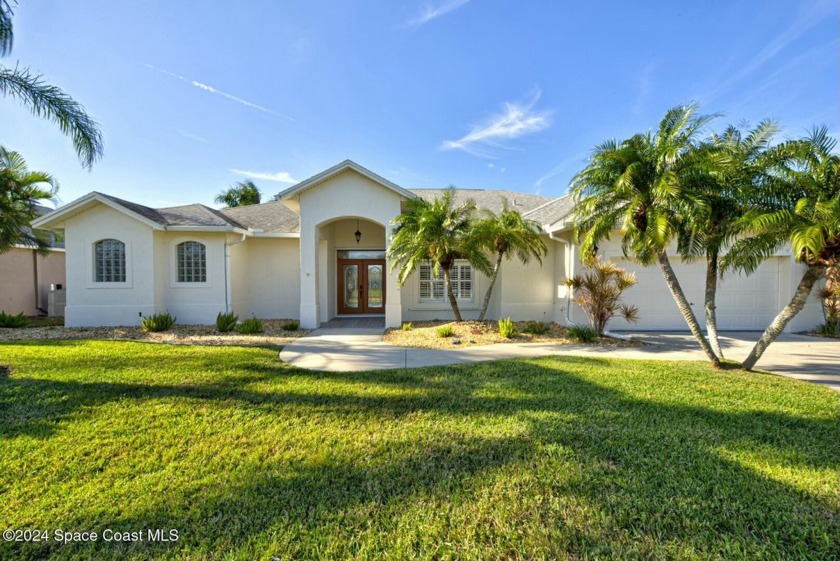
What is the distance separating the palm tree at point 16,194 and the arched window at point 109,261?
8.22ft

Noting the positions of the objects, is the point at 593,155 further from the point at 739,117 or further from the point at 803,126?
the point at 803,126

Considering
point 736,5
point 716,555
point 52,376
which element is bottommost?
point 716,555

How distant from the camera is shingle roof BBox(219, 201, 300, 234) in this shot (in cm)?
1525

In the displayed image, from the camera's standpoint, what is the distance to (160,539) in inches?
106

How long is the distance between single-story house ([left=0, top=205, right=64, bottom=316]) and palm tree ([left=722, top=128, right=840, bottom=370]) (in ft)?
77.1

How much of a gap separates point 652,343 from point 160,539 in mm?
11698

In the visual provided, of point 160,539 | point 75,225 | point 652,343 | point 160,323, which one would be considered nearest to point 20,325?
point 75,225

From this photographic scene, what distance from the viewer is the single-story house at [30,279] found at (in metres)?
15.9

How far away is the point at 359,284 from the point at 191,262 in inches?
273

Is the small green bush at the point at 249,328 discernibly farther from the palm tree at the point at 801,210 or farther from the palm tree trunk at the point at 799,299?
the palm tree trunk at the point at 799,299

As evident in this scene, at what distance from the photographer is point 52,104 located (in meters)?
7.30

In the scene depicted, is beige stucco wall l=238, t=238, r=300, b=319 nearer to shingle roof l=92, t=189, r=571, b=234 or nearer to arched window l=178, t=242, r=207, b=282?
shingle roof l=92, t=189, r=571, b=234

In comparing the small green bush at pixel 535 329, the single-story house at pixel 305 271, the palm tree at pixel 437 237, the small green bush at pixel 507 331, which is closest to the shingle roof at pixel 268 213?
the single-story house at pixel 305 271

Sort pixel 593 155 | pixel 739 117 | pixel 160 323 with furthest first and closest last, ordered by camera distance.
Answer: pixel 160 323 < pixel 593 155 < pixel 739 117
